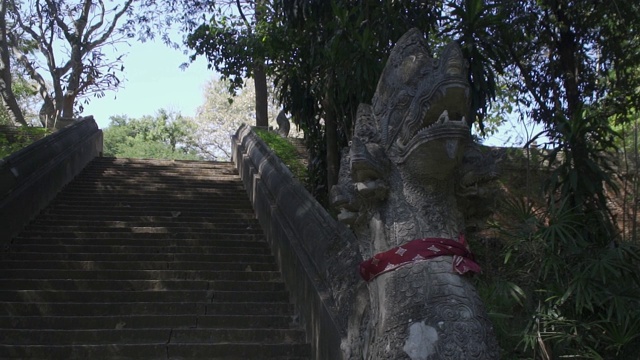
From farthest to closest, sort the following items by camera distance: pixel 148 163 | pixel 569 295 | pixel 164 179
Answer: pixel 148 163
pixel 164 179
pixel 569 295

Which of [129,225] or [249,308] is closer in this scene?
[249,308]

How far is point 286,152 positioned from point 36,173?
216 inches

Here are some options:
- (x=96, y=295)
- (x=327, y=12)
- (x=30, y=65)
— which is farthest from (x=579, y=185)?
(x=30, y=65)

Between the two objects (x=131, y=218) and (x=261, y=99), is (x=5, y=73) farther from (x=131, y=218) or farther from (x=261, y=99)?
(x=131, y=218)

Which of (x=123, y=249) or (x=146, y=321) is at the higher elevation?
(x=123, y=249)

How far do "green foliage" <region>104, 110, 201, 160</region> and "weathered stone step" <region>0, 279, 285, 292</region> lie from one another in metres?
28.9

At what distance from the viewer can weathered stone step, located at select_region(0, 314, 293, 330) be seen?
5633 millimetres

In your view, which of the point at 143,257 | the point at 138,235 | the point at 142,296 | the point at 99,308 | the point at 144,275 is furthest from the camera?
the point at 138,235

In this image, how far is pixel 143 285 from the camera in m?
6.49

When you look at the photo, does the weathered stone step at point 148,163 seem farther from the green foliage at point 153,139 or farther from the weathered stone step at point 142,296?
the green foliage at point 153,139

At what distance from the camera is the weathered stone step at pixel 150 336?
5.39 metres

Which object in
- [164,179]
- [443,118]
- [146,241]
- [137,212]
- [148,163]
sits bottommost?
[146,241]

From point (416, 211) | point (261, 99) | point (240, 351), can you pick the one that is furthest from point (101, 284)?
point (261, 99)

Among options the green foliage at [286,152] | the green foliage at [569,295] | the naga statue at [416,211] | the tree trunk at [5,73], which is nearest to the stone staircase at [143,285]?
the green foliage at [569,295]
